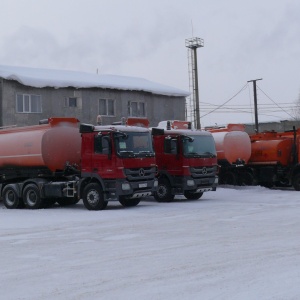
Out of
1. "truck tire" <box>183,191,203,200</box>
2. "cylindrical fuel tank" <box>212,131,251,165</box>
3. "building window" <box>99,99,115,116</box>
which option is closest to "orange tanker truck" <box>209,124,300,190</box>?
"cylindrical fuel tank" <box>212,131,251,165</box>

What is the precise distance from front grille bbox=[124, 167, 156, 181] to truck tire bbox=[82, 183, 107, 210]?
1124 mm

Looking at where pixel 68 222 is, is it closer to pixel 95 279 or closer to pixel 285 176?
pixel 95 279

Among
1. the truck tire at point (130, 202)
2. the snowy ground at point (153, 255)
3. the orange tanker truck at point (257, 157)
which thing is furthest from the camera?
the orange tanker truck at point (257, 157)

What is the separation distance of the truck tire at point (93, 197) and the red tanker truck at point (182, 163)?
3485 mm

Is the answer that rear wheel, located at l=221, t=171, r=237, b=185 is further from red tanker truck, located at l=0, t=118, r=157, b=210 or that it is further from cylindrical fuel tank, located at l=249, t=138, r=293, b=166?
red tanker truck, located at l=0, t=118, r=157, b=210

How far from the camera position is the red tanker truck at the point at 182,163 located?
2200 cm

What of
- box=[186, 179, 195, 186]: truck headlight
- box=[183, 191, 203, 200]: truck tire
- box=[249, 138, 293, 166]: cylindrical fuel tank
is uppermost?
box=[249, 138, 293, 166]: cylindrical fuel tank

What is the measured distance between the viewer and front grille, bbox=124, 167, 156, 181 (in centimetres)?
1941

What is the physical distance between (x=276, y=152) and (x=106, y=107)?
508 inches

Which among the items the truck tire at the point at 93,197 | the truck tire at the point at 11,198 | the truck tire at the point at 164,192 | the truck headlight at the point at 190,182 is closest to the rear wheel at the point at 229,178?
the truck tire at the point at 164,192

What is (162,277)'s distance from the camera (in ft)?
28.1

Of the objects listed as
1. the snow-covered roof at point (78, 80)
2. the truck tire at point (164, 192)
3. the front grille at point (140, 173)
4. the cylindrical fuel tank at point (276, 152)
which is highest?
the snow-covered roof at point (78, 80)

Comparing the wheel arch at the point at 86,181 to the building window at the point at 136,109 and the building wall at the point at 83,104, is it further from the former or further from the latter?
the building window at the point at 136,109

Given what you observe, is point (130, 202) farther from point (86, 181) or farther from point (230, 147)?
point (230, 147)
